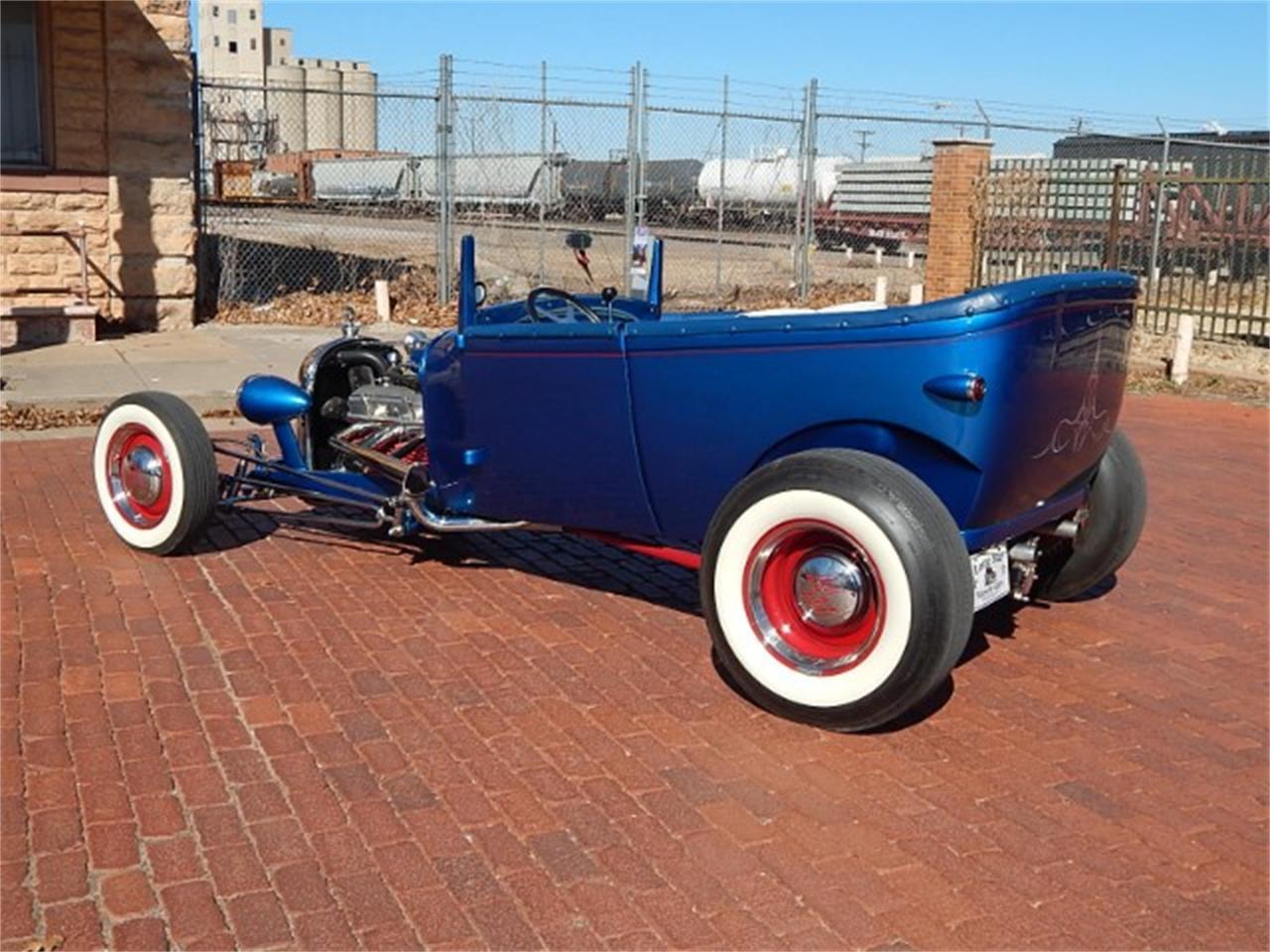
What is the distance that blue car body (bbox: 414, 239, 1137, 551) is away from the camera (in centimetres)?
382

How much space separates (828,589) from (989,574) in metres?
0.59

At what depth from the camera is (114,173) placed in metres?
12.2

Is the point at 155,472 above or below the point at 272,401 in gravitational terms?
below

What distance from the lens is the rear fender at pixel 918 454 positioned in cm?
393

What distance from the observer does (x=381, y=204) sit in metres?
20.9

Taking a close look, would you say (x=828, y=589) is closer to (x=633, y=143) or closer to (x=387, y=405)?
(x=387, y=405)

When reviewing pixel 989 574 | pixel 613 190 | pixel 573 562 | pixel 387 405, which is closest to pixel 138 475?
pixel 387 405

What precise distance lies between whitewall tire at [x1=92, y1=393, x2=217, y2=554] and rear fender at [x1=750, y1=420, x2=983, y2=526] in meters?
2.71

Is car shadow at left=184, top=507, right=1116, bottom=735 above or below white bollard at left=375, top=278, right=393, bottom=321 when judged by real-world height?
below

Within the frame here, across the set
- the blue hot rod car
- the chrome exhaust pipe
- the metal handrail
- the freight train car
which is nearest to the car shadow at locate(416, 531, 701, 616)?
the chrome exhaust pipe

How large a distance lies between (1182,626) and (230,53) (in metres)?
90.9

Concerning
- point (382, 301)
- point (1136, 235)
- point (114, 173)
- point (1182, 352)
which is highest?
point (114, 173)

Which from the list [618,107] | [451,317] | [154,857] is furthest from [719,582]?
[618,107]

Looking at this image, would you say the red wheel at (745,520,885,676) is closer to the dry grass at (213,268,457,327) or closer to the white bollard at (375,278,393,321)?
the dry grass at (213,268,457,327)
